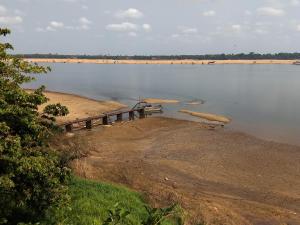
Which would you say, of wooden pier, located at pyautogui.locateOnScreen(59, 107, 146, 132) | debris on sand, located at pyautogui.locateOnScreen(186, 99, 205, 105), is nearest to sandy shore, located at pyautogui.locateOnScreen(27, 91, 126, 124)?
wooden pier, located at pyautogui.locateOnScreen(59, 107, 146, 132)

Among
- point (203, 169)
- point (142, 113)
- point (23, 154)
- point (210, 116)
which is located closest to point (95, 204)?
point (23, 154)

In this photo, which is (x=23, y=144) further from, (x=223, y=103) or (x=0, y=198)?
(x=223, y=103)

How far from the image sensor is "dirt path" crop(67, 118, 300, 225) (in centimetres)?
1672

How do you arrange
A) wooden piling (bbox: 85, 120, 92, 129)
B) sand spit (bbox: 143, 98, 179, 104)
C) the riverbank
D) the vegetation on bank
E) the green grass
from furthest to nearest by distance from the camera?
sand spit (bbox: 143, 98, 179, 104) < wooden piling (bbox: 85, 120, 92, 129) < the riverbank < the green grass < the vegetation on bank

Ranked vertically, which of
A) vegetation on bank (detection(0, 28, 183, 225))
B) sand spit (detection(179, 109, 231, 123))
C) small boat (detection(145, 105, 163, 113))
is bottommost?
sand spit (detection(179, 109, 231, 123))

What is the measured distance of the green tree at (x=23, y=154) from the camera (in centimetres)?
817

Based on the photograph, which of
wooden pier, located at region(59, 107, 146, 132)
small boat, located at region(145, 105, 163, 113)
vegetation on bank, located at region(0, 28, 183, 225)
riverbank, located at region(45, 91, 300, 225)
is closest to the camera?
vegetation on bank, located at region(0, 28, 183, 225)

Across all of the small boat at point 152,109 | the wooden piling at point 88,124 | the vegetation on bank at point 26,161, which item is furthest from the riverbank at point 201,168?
the small boat at point 152,109

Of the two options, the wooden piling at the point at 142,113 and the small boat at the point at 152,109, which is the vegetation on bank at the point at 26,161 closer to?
the wooden piling at the point at 142,113

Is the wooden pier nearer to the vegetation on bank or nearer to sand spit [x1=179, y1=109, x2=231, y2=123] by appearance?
sand spit [x1=179, y1=109, x2=231, y2=123]

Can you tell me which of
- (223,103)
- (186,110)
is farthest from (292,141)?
(223,103)

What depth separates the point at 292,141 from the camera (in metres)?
32.2

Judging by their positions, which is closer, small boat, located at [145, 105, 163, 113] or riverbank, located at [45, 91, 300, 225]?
riverbank, located at [45, 91, 300, 225]

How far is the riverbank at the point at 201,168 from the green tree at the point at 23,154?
22.9ft
